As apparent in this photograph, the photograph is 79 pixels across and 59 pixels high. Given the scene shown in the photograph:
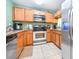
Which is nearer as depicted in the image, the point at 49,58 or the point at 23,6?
the point at 49,58

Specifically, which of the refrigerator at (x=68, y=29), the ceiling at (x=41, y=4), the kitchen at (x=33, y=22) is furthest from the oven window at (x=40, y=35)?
the refrigerator at (x=68, y=29)

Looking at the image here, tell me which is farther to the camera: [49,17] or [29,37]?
[49,17]

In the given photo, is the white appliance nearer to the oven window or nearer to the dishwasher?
the oven window

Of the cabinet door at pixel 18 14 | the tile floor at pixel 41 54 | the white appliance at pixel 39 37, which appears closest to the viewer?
the tile floor at pixel 41 54

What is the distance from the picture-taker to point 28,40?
448 centimetres

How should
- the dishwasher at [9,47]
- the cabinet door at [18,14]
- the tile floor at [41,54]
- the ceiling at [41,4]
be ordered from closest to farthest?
the dishwasher at [9,47] < the tile floor at [41,54] < the ceiling at [41,4] < the cabinet door at [18,14]

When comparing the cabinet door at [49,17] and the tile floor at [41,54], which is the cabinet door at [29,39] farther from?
the cabinet door at [49,17]

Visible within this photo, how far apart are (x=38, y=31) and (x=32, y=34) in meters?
0.41

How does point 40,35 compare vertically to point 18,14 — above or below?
below

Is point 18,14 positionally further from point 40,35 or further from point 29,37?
point 40,35

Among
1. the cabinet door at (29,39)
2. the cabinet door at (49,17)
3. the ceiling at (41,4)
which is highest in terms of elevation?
the ceiling at (41,4)

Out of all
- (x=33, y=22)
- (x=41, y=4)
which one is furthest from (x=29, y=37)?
(x=41, y=4)
